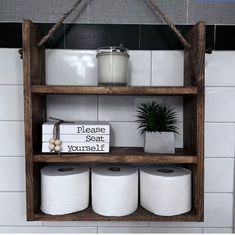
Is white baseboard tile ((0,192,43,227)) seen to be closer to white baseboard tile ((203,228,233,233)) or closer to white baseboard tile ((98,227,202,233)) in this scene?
white baseboard tile ((98,227,202,233))

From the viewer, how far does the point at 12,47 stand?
80 cm

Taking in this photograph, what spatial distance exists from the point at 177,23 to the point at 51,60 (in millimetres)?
419

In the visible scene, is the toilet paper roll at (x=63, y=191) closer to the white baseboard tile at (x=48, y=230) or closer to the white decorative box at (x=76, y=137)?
the white decorative box at (x=76, y=137)

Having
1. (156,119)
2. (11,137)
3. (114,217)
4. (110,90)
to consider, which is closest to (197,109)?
(156,119)

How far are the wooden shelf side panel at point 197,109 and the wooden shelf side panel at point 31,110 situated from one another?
426 mm

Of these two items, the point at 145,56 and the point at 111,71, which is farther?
the point at 145,56

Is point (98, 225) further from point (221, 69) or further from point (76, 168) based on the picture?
point (221, 69)

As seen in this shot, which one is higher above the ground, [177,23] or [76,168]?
[177,23]

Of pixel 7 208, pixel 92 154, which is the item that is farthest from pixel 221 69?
pixel 7 208

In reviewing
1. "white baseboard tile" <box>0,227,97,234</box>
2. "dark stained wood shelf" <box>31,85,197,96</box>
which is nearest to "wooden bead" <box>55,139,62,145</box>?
"dark stained wood shelf" <box>31,85,197,96</box>

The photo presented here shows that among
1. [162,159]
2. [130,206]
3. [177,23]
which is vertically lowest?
[130,206]

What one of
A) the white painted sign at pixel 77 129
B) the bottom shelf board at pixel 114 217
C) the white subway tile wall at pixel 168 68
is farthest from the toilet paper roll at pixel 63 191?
the white subway tile wall at pixel 168 68

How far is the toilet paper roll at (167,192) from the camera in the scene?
0.67 metres

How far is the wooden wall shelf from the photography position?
0.64 meters
